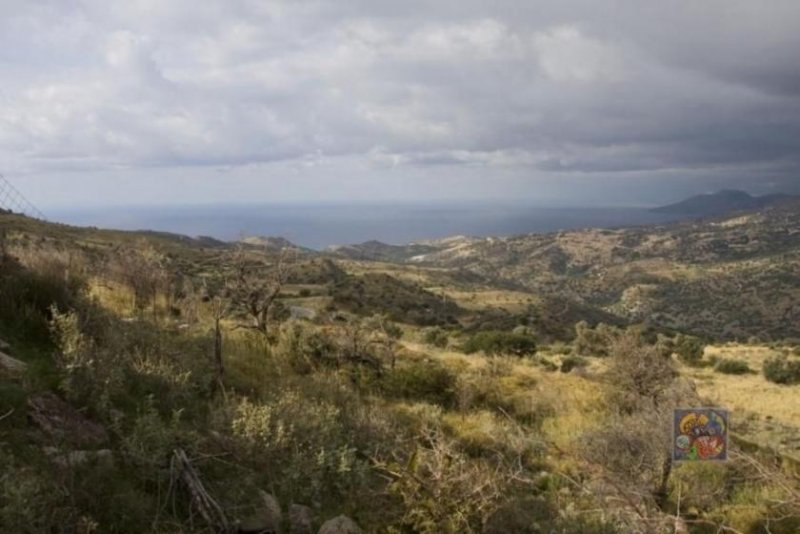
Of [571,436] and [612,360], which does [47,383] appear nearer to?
[571,436]

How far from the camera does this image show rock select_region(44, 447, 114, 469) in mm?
5250

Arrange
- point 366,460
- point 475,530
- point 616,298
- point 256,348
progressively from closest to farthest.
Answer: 1. point 475,530
2. point 366,460
3. point 256,348
4. point 616,298

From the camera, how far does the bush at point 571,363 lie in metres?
23.1

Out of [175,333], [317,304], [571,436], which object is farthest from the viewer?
[317,304]

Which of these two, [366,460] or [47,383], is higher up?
[47,383]

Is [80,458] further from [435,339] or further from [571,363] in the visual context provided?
[435,339]

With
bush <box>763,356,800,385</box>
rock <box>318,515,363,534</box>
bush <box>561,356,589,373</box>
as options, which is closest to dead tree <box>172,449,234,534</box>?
rock <box>318,515,363,534</box>

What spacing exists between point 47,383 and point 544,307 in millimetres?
78918

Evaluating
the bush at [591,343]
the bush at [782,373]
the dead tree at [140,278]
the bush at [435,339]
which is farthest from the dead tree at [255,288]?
the bush at [782,373]

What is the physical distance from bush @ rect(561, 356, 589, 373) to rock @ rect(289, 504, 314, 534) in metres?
17.8

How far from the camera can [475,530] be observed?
6.11 m

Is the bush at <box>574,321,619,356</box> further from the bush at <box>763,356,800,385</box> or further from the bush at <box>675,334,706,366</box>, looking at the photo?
the bush at <box>763,356,800,385</box>

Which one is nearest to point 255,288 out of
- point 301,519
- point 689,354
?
point 301,519

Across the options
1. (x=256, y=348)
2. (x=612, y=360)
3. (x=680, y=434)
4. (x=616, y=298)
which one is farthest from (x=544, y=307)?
(x=616, y=298)
